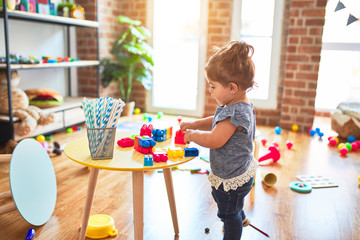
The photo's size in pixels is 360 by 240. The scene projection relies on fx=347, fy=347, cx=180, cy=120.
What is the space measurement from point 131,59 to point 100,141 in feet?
9.13

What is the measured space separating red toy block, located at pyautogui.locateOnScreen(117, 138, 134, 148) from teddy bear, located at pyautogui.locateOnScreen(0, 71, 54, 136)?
1670mm

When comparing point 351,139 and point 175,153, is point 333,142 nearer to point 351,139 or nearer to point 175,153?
point 351,139

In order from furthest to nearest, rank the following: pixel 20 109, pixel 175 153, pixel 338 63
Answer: pixel 338 63
pixel 20 109
pixel 175 153

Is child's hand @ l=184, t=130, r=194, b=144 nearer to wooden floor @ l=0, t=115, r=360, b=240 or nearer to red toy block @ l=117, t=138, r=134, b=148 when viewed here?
red toy block @ l=117, t=138, r=134, b=148

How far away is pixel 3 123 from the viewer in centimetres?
265

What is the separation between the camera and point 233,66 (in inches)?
46.5

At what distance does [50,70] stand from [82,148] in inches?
102

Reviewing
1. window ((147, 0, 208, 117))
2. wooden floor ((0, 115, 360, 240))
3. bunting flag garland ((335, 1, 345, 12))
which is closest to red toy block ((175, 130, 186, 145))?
wooden floor ((0, 115, 360, 240))

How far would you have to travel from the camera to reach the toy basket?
3.74 ft

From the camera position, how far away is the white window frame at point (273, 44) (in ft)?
12.1

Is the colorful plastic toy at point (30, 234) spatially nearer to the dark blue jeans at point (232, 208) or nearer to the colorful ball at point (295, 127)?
the dark blue jeans at point (232, 208)

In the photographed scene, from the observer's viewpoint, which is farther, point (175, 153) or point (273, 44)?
point (273, 44)

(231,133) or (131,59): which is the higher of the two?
(131,59)

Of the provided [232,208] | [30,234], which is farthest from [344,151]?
[30,234]
